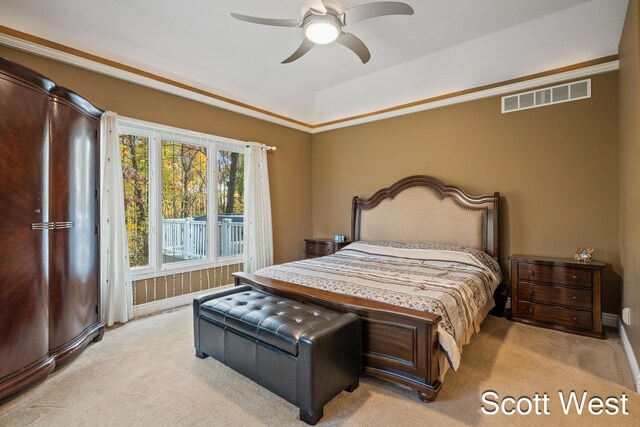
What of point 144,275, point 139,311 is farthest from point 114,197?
point 139,311

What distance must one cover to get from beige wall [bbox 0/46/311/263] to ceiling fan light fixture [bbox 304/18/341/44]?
80.1 inches

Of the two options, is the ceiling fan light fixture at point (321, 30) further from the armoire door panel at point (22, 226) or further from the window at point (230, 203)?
the window at point (230, 203)

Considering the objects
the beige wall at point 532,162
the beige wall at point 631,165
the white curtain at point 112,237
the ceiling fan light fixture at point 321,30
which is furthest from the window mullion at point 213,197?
the beige wall at point 631,165

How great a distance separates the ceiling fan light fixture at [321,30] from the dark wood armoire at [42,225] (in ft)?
6.48

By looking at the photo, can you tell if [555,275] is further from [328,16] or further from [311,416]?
[328,16]

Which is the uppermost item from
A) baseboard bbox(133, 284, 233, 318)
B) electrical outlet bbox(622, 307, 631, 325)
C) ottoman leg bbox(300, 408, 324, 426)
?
electrical outlet bbox(622, 307, 631, 325)

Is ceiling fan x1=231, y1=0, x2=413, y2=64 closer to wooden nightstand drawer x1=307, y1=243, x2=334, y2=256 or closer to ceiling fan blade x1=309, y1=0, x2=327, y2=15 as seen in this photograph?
ceiling fan blade x1=309, y1=0, x2=327, y2=15

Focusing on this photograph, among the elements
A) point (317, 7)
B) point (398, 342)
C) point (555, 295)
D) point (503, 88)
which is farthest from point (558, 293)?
point (317, 7)

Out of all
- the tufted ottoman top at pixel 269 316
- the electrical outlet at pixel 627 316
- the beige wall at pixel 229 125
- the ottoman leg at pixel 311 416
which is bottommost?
the ottoman leg at pixel 311 416

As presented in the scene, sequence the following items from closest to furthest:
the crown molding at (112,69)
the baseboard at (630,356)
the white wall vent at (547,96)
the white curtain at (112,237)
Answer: the baseboard at (630,356), the crown molding at (112,69), the white curtain at (112,237), the white wall vent at (547,96)

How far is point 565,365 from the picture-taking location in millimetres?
2439

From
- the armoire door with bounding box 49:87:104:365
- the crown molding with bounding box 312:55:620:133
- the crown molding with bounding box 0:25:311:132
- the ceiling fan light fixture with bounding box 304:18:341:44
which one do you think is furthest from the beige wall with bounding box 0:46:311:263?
the ceiling fan light fixture with bounding box 304:18:341:44

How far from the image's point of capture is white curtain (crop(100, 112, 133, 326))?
3.19m

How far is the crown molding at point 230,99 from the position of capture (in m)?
2.81
